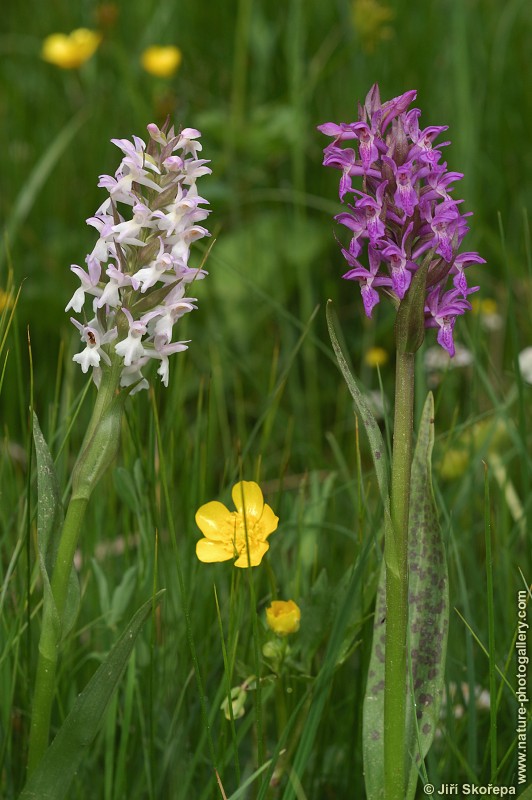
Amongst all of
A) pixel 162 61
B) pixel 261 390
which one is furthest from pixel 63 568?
pixel 162 61

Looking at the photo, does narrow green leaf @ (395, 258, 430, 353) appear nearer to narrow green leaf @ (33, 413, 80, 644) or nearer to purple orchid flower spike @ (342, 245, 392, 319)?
purple orchid flower spike @ (342, 245, 392, 319)

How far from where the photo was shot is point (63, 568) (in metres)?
0.99

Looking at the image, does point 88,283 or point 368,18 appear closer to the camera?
point 88,283

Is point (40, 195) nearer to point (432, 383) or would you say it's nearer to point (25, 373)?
point (25, 373)

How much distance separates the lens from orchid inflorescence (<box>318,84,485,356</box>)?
3.14 feet

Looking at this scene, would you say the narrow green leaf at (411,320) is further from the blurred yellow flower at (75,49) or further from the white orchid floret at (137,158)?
the blurred yellow flower at (75,49)

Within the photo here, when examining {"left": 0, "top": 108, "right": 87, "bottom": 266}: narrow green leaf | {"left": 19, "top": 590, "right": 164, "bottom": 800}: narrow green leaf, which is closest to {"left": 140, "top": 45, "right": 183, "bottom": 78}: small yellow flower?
{"left": 0, "top": 108, "right": 87, "bottom": 266}: narrow green leaf

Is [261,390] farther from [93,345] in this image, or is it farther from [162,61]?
[162,61]

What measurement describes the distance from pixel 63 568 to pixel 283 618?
295 millimetres

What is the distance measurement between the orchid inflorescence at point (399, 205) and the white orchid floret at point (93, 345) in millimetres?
246

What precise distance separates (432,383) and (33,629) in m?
1.42

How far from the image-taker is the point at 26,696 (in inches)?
48.4

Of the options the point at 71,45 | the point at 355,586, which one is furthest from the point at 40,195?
the point at 355,586

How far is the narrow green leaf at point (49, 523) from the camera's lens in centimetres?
99
